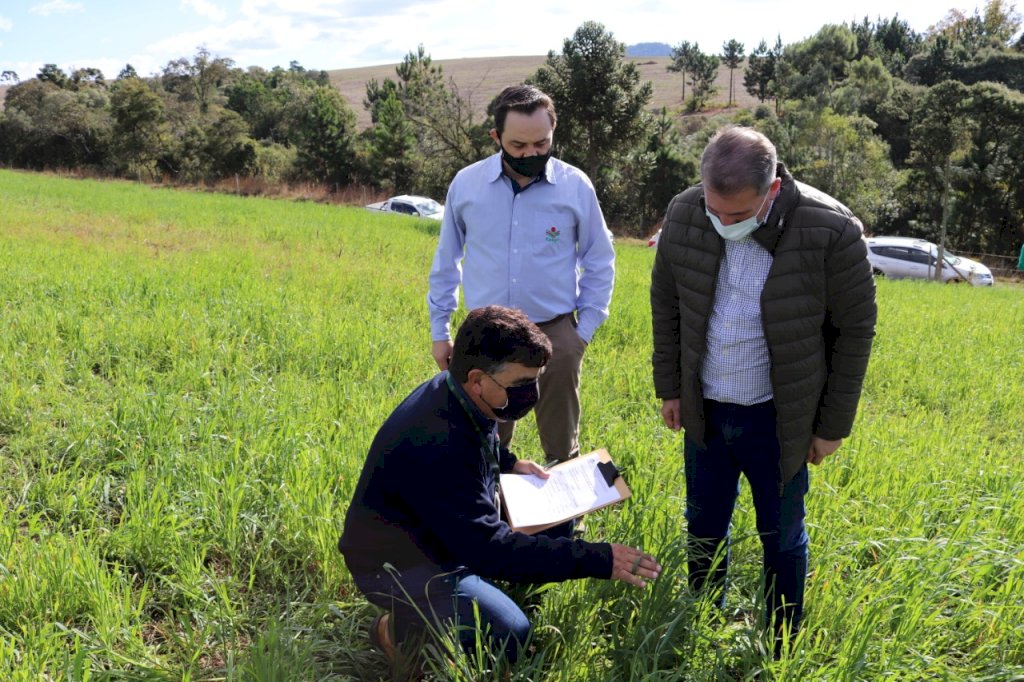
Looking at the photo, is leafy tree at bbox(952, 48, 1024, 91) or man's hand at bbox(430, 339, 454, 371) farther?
leafy tree at bbox(952, 48, 1024, 91)

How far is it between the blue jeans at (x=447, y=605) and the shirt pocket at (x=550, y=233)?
1.45 meters

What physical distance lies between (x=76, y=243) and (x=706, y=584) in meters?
10.5

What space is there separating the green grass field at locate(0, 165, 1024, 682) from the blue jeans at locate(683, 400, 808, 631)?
12cm

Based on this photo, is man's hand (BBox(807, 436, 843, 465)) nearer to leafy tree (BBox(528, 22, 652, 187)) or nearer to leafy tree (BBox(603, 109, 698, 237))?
leafy tree (BBox(528, 22, 652, 187))

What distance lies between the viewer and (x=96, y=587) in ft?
8.31

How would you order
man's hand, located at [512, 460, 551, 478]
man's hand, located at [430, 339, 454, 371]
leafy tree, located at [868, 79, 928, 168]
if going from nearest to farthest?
man's hand, located at [512, 460, 551, 478], man's hand, located at [430, 339, 454, 371], leafy tree, located at [868, 79, 928, 168]

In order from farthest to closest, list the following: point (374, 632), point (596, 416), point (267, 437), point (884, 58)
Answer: point (884, 58) < point (596, 416) < point (267, 437) < point (374, 632)

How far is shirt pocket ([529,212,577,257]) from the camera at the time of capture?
3.27 m

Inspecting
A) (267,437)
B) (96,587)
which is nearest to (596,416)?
(267,437)

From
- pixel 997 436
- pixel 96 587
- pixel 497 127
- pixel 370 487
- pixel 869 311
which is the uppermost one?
pixel 497 127

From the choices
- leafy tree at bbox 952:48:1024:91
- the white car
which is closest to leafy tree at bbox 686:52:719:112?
leafy tree at bbox 952:48:1024:91

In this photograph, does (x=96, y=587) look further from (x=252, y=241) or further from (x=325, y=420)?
(x=252, y=241)

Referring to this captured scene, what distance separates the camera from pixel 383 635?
7.99 ft

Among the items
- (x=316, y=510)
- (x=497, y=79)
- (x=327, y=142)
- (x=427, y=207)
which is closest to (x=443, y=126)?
(x=427, y=207)
